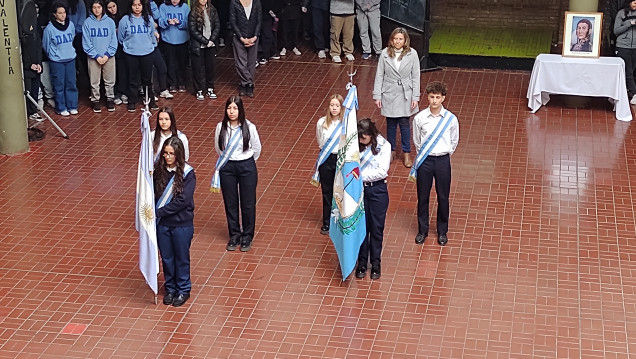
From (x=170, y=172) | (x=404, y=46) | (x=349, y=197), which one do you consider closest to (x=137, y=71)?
(x=404, y=46)

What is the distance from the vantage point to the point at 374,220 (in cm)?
973

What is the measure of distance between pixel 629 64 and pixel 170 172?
859 centimetres

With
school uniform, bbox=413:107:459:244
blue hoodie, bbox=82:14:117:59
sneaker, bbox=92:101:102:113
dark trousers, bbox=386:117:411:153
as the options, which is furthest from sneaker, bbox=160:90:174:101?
school uniform, bbox=413:107:459:244

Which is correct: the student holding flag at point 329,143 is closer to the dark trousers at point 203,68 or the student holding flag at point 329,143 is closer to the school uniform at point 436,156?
the school uniform at point 436,156

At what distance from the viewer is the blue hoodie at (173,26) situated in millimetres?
15031

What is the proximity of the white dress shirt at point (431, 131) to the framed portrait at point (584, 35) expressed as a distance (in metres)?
5.25

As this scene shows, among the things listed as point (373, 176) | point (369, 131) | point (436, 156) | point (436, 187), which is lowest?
point (436, 187)

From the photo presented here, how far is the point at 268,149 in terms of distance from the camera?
13.3m

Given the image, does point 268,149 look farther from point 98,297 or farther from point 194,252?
point 98,297

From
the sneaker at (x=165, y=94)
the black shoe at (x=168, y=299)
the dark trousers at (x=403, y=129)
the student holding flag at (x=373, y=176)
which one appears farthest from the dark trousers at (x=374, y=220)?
the sneaker at (x=165, y=94)

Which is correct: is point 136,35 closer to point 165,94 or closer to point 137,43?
point 137,43

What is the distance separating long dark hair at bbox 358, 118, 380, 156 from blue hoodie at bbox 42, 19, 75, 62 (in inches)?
242

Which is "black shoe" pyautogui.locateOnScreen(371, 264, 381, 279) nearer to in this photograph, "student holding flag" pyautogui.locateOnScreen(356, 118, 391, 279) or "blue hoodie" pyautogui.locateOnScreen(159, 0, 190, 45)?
"student holding flag" pyautogui.locateOnScreen(356, 118, 391, 279)

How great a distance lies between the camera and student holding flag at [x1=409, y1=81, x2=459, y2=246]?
10.2 meters
